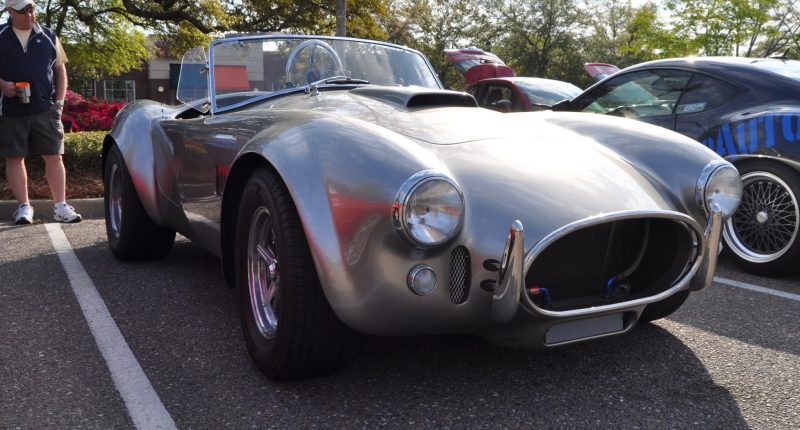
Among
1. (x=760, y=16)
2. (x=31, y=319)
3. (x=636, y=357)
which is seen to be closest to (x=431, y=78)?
(x=636, y=357)

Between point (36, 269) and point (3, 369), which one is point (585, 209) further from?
point (36, 269)

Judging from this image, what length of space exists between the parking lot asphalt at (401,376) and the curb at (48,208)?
3096 millimetres

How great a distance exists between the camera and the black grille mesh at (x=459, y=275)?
7.04 ft

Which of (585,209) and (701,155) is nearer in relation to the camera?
(585,209)

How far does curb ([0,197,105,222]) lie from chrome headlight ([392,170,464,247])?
5146mm

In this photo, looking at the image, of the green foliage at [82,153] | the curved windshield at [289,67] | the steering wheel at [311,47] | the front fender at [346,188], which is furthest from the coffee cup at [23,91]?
the front fender at [346,188]

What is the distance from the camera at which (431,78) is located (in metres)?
4.21

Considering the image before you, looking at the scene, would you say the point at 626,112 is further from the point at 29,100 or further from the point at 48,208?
the point at 48,208

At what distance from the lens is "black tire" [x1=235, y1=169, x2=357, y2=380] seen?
2289 mm

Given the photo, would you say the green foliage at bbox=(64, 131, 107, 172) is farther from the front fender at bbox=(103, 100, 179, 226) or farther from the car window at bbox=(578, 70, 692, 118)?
the car window at bbox=(578, 70, 692, 118)

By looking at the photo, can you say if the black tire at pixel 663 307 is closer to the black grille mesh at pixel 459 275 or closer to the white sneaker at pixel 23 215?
the black grille mesh at pixel 459 275

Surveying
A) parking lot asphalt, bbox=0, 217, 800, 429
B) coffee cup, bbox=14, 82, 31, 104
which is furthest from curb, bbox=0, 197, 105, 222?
parking lot asphalt, bbox=0, 217, 800, 429

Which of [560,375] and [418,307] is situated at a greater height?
[418,307]

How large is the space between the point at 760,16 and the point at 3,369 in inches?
1198
